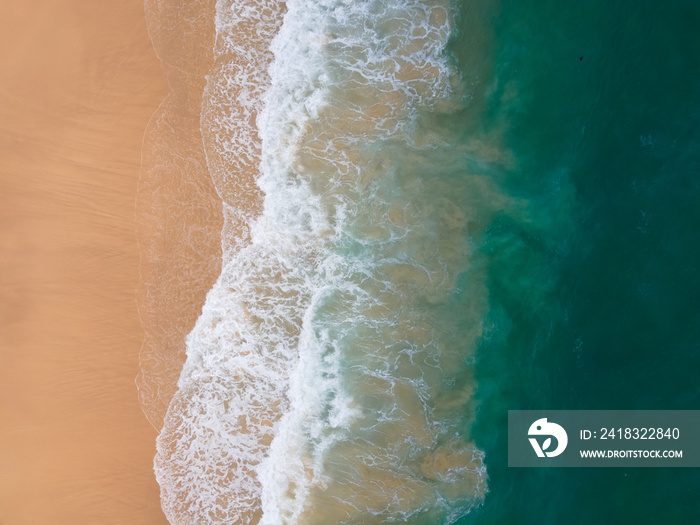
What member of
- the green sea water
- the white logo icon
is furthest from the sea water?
the white logo icon

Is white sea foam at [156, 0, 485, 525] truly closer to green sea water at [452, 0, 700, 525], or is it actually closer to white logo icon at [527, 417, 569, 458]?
green sea water at [452, 0, 700, 525]

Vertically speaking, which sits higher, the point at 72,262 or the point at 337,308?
the point at 72,262

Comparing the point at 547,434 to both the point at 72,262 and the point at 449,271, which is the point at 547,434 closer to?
the point at 449,271

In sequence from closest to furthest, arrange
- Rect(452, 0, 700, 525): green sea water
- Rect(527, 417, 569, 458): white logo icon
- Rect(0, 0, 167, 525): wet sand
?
Rect(452, 0, 700, 525): green sea water < Rect(527, 417, 569, 458): white logo icon < Rect(0, 0, 167, 525): wet sand

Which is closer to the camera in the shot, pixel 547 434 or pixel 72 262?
pixel 547 434

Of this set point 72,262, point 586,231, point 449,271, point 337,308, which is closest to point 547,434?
point 449,271

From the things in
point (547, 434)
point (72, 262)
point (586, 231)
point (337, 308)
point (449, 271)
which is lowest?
point (547, 434)

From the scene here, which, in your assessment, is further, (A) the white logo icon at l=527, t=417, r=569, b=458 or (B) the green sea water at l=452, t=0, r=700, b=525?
(A) the white logo icon at l=527, t=417, r=569, b=458
